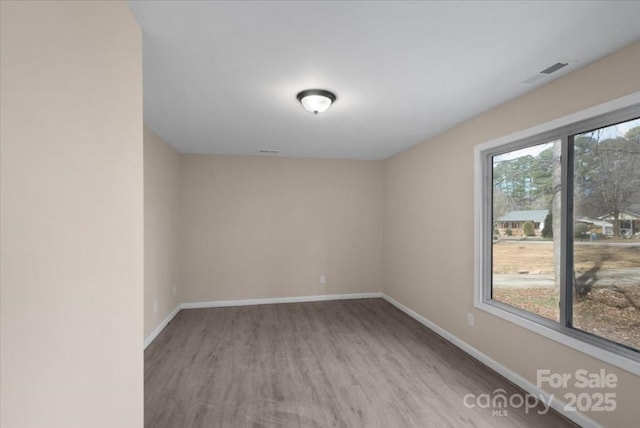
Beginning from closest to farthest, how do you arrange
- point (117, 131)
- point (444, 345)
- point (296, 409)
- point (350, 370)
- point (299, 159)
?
1. point (117, 131)
2. point (296, 409)
3. point (350, 370)
4. point (444, 345)
5. point (299, 159)

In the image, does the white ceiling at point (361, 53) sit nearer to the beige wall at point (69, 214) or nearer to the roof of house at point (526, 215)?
the beige wall at point (69, 214)

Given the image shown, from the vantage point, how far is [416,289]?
14.0 ft

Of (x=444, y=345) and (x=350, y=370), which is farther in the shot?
(x=444, y=345)

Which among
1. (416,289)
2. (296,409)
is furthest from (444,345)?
(296,409)

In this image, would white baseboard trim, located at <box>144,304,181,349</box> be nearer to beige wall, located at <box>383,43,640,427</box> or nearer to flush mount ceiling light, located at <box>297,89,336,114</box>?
flush mount ceiling light, located at <box>297,89,336,114</box>

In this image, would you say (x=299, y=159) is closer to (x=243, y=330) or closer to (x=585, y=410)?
(x=243, y=330)

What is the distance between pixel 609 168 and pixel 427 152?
2.09 meters

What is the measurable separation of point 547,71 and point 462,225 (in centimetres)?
166

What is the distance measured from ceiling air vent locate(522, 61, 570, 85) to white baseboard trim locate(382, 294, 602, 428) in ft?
7.98

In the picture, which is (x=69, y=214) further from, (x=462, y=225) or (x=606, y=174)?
(x=462, y=225)

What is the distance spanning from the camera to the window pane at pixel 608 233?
1.91m

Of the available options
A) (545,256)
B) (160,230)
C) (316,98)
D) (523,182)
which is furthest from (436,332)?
(160,230)

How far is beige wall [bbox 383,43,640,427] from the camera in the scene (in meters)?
1.92

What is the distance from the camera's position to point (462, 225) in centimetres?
330
